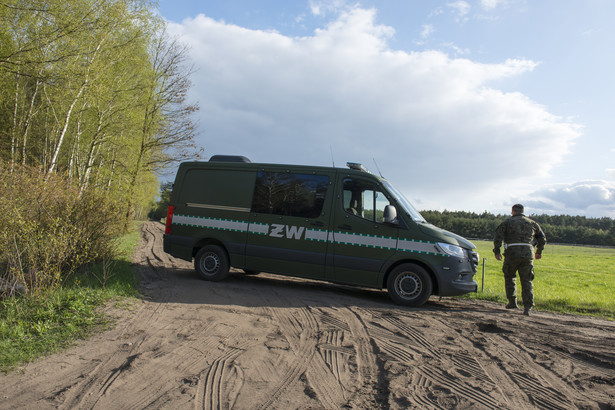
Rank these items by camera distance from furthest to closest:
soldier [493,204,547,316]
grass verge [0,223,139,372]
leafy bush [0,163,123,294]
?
soldier [493,204,547,316] < leafy bush [0,163,123,294] < grass verge [0,223,139,372]

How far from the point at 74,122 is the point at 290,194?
564 inches

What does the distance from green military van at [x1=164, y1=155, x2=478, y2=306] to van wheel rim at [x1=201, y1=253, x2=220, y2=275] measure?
0.02 metres

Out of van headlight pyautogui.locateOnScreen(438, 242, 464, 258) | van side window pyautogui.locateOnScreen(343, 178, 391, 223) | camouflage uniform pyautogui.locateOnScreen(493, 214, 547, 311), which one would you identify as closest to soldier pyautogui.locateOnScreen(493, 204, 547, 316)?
camouflage uniform pyautogui.locateOnScreen(493, 214, 547, 311)

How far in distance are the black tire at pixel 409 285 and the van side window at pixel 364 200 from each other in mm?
1020

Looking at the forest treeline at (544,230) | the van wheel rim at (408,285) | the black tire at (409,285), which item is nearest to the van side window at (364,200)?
the black tire at (409,285)

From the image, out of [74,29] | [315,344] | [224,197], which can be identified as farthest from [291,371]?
[74,29]

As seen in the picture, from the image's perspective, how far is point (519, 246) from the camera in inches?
297

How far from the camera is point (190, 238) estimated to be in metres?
8.54

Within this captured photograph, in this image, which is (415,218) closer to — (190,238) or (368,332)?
(368,332)

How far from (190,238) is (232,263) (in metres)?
1.16

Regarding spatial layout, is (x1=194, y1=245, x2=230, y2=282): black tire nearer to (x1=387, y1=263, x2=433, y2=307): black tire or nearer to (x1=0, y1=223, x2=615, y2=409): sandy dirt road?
(x1=0, y1=223, x2=615, y2=409): sandy dirt road

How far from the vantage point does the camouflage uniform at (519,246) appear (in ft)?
24.4

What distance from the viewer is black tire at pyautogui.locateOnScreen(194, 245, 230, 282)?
8.29 m

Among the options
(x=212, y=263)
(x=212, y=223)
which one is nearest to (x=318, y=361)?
(x=212, y=263)
